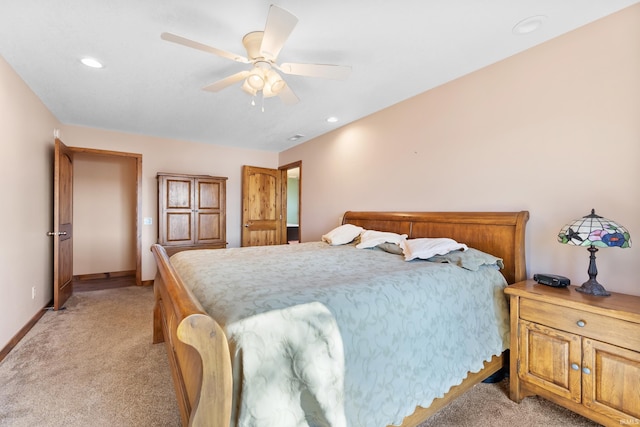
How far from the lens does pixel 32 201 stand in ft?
9.64

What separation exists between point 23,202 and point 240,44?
8.72 feet

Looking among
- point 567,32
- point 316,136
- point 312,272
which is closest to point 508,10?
point 567,32

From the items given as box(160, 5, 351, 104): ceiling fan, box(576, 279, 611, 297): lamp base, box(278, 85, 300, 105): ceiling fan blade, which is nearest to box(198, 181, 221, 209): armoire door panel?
box(160, 5, 351, 104): ceiling fan

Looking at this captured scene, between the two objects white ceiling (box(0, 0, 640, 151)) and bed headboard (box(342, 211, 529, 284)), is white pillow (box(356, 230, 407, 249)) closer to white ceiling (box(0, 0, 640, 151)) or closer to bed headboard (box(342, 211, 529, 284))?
bed headboard (box(342, 211, 529, 284))

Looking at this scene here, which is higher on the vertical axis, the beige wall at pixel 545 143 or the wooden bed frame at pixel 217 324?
the beige wall at pixel 545 143

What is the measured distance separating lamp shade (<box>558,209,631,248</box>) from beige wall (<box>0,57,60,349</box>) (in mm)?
4209

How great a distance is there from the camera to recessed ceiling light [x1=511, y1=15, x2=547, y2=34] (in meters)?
1.84

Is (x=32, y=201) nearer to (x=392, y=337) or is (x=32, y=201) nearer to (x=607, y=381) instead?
(x=392, y=337)

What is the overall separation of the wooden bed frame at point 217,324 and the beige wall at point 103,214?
3410 millimetres

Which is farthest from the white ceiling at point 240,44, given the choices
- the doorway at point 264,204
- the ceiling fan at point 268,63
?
the doorway at point 264,204

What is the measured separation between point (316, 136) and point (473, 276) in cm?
346

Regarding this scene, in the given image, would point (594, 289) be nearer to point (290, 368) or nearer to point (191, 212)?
point (290, 368)

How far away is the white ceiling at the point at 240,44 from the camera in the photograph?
5.70ft

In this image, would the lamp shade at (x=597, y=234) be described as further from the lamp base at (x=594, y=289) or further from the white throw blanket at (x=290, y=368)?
the white throw blanket at (x=290, y=368)
